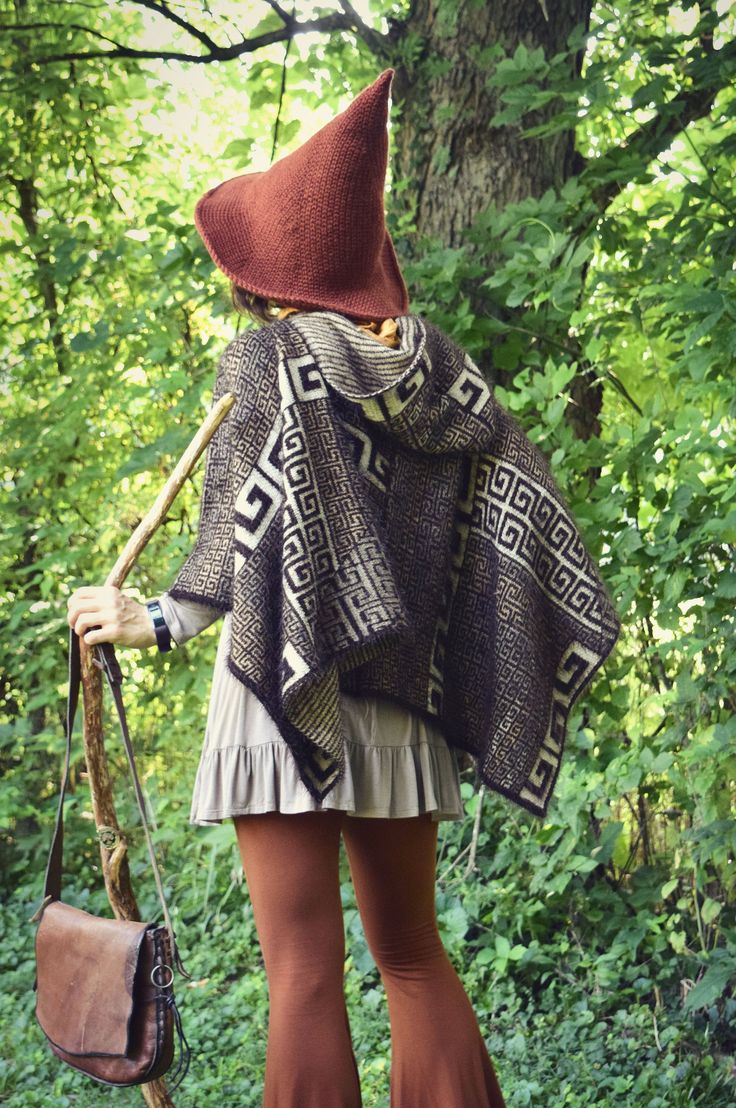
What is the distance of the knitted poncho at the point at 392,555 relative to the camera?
189cm

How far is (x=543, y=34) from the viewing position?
4.04 meters

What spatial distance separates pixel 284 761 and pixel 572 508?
162 centimetres

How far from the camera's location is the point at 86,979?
6.38ft

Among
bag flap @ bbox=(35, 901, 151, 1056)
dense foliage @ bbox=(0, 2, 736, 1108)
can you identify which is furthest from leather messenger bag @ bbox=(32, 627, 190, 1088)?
dense foliage @ bbox=(0, 2, 736, 1108)

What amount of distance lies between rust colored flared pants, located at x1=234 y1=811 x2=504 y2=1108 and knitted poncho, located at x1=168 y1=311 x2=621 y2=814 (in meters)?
0.14

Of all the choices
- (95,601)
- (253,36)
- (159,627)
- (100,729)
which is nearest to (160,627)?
(159,627)

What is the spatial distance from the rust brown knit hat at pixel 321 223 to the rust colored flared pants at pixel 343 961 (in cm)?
90

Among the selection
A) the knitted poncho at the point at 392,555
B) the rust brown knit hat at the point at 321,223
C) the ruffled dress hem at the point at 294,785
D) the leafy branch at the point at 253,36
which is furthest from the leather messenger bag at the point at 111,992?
the leafy branch at the point at 253,36

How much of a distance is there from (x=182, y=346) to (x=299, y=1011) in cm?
264

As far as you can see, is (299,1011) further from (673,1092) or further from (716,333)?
(716,333)

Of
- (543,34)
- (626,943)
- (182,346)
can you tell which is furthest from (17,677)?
(543,34)

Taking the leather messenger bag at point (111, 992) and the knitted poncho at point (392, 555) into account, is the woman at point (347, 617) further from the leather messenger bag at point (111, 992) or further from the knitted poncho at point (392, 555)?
the leather messenger bag at point (111, 992)

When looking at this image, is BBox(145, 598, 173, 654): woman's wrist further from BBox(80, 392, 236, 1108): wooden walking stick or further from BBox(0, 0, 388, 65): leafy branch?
BBox(0, 0, 388, 65): leafy branch

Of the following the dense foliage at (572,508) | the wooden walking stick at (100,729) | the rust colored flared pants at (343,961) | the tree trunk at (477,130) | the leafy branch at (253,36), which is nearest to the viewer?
the rust colored flared pants at (343,961)
